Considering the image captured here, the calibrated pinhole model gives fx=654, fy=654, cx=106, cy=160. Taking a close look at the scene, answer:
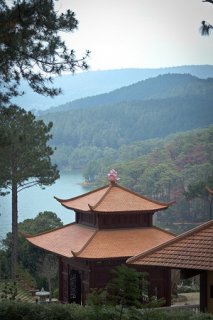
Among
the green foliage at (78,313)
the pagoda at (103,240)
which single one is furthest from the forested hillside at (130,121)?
the green foliage at (78,313)

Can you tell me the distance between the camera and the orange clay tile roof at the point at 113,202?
63.2 feet

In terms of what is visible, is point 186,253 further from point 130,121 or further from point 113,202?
point 130,121

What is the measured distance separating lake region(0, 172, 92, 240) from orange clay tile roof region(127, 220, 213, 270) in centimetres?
3399

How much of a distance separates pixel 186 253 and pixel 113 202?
8.08 metres

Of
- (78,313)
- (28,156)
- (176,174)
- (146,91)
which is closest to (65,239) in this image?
(28,156)

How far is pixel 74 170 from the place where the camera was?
322ft

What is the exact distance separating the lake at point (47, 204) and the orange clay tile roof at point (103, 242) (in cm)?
2563

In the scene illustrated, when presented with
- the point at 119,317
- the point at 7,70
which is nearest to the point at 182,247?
the point at 119,317

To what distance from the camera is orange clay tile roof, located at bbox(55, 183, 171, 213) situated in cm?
1927

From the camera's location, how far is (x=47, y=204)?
69.4 metres

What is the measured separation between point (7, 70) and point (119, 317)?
4.43 m

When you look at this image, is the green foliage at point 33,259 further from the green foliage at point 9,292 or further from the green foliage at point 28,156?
the green foliage at point 9,292

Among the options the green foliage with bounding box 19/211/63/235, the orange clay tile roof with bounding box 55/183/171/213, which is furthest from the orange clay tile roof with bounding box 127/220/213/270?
the green foliage with bounding box 19/211/63/235

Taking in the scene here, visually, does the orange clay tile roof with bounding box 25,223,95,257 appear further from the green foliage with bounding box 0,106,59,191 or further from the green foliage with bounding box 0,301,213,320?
the green foliage with bounding box 0,301,213,320
